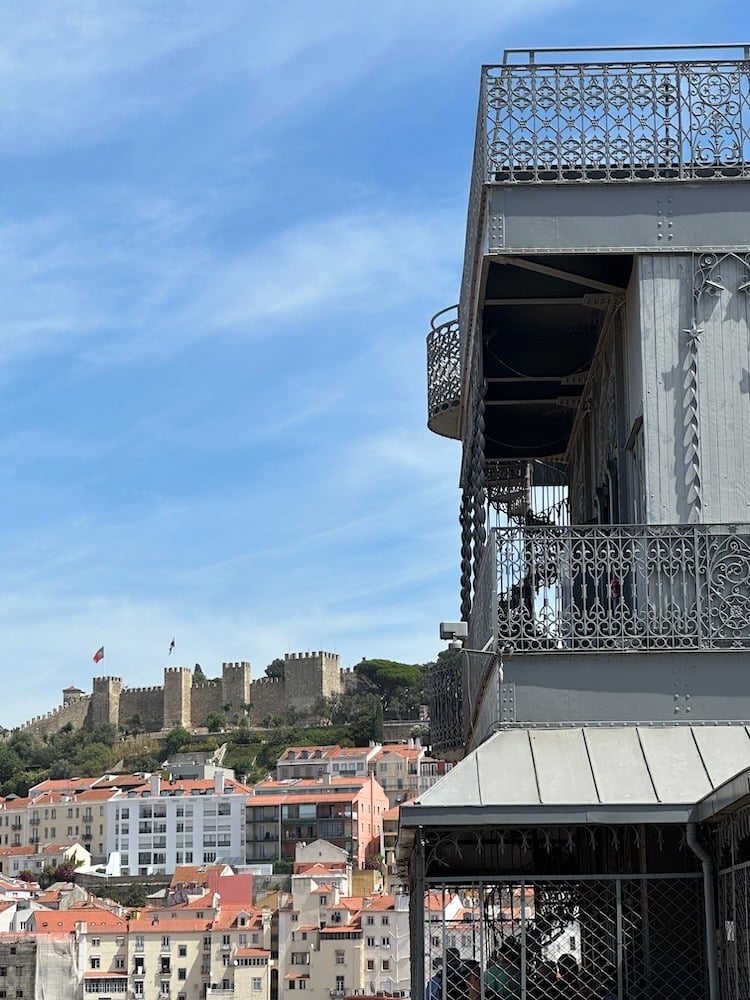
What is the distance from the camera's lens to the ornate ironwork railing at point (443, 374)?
43.1 feet

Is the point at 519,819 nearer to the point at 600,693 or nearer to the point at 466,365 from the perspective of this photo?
the point at 600,693

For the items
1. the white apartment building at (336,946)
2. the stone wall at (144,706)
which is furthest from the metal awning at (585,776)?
the stone wall at (144,706)

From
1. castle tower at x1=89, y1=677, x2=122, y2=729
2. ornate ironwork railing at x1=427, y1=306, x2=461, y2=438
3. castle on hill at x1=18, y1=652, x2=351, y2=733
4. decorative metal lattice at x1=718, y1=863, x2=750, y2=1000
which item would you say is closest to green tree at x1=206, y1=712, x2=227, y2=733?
castle on hill at x1=18, y1=652, x2=351, y2=733

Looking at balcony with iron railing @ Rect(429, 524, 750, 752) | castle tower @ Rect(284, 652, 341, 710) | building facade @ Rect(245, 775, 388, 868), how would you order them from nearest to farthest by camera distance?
1. balcony with iron railing @ Rect(429, 524, 750, 752)
2. building facade @ Rect(245, 775, 388, 868)
3. castle tower @ Rect(284, 652, 341, 710)

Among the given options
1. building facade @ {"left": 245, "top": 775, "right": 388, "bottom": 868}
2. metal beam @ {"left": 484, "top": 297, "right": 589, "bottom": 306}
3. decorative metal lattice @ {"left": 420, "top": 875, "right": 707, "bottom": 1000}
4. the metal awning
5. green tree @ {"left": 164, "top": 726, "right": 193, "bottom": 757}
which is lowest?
decorative metal lattice @ {"left": 420, "top": 875, "right": 707, "bottom": 1000}

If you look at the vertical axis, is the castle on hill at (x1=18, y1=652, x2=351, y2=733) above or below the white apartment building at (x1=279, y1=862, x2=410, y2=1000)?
above

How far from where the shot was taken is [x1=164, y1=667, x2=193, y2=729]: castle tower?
156500 mm

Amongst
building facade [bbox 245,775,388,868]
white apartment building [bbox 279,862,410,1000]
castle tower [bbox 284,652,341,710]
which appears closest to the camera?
white apartment building [bbox 279,862,410,1000]

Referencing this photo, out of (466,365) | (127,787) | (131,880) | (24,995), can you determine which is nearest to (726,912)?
(466,365)

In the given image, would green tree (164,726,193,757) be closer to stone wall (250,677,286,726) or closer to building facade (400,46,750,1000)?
stone wall (250,677,286,726)

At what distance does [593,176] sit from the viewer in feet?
29.6

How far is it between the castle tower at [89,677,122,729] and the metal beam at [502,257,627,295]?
15405cm

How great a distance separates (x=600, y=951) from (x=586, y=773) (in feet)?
2.95

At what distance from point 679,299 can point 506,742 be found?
2.53m
